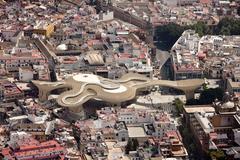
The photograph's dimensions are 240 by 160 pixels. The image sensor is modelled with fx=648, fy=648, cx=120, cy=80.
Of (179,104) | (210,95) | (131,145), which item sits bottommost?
(131,145)

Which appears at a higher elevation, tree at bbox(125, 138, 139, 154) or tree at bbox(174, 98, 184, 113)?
tree at bbox(174, 98, 184, 113)

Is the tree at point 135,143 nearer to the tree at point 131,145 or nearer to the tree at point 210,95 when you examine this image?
the tree at point 131,145

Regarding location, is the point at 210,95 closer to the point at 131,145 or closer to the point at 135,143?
the point at 135,143

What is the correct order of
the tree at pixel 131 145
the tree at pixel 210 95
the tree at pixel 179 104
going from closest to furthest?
the tree at pixel 131 145 < the tree at pixel 179 104 < the tree at pixel 210 95

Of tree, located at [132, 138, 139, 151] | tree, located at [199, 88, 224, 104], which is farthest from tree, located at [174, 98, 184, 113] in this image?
tree, located at [132, 138, 139, 151]

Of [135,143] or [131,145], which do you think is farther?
[135,143]

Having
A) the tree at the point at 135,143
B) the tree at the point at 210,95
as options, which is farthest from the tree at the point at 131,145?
the tree at the point at 210,95

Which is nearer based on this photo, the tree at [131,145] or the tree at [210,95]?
the tree at [131,145]

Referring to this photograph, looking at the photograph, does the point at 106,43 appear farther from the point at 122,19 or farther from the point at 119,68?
the point at 122,19

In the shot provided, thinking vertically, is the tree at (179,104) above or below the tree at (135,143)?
above

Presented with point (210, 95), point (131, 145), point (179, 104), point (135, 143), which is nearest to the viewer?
point (131, 145)

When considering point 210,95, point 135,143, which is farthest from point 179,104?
point 135,143

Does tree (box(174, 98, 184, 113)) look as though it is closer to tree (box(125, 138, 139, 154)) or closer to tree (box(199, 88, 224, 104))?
tree (box(199, 88, 224, 104))
